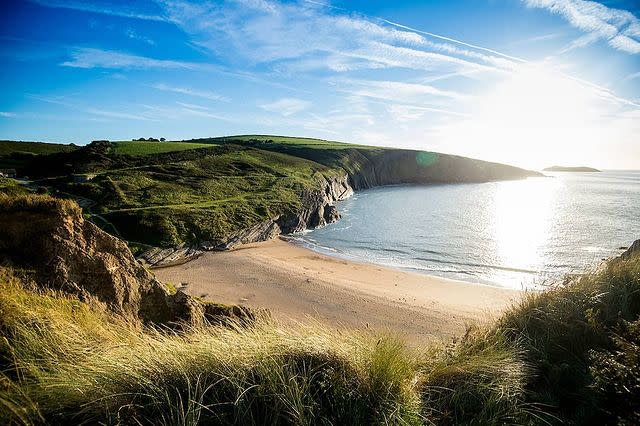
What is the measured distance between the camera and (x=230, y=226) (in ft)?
119

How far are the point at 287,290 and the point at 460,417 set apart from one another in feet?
61.1

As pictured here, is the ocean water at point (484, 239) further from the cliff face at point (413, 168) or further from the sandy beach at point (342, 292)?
the cliff face at point (413, 168)

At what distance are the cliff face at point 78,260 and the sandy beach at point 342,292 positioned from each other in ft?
26.5

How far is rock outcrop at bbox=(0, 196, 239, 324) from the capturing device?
6.50 m

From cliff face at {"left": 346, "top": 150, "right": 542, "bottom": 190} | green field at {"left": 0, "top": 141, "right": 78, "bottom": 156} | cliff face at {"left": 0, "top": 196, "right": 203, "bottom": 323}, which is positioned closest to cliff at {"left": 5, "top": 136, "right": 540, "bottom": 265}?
green field at {"left": 0, "top": 141, "right": 78, "bottom": 156}

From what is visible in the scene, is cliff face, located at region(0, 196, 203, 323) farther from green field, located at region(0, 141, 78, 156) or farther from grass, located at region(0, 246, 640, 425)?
green field, located at region(0, 141, 78, 156)

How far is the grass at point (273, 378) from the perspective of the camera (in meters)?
3.56

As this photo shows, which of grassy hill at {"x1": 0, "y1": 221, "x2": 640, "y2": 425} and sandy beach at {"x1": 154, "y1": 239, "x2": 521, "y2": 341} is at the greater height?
grassy hill at {"x1": 0, "y1": 221, "x2": 640, "y2": 425}

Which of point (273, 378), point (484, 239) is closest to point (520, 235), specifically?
point (484, 239)

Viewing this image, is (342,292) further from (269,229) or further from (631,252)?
(269,229)

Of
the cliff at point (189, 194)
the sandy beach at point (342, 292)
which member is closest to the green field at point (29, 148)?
the cliff at point (189, 194)

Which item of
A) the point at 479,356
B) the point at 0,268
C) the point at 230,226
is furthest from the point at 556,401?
the point at 230,226

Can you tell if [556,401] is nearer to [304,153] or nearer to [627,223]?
[627,223]

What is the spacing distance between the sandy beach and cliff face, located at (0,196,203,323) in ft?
26.5
